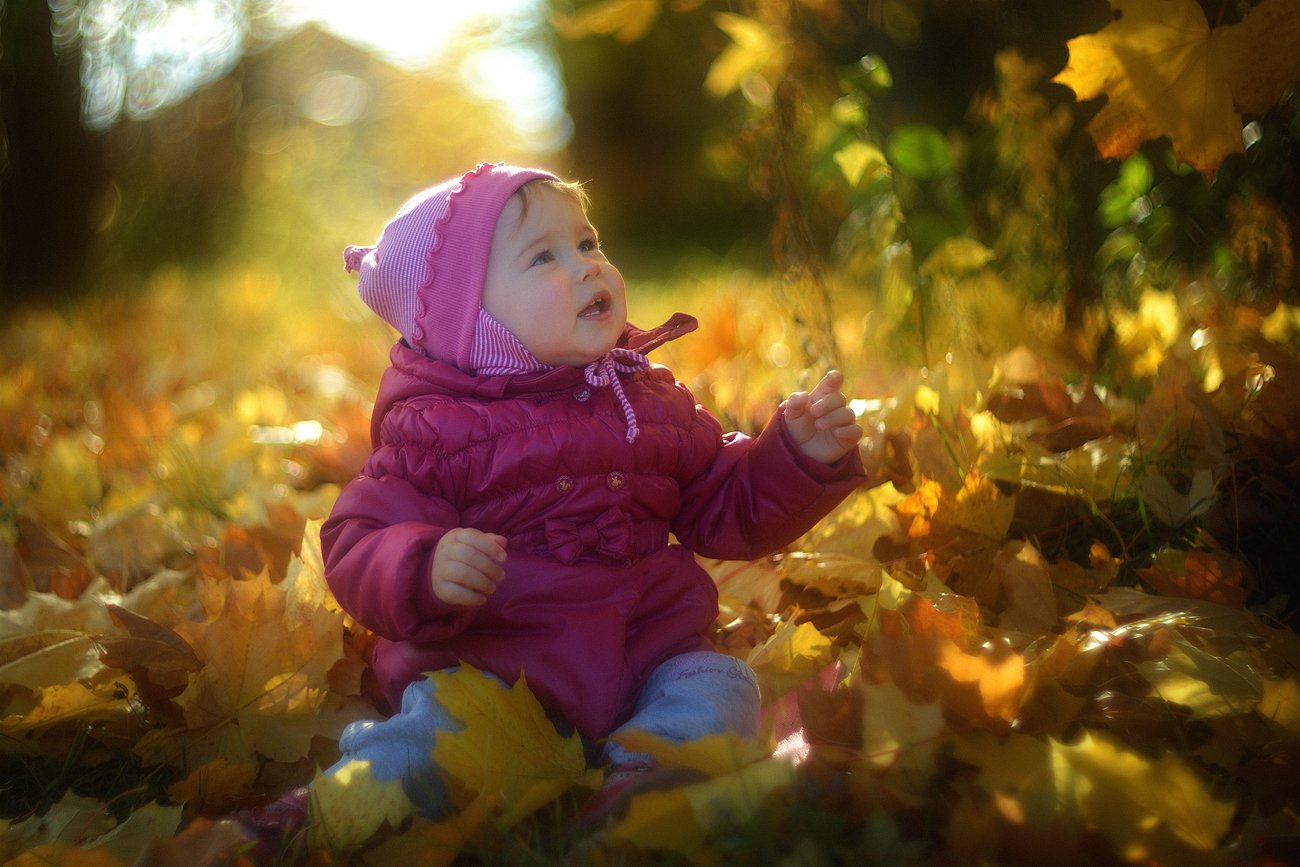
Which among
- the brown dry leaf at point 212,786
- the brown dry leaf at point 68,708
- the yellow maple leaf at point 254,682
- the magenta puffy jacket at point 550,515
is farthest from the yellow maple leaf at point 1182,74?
the brown dry leaf at point 68,708

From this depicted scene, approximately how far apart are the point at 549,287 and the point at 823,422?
394 mm

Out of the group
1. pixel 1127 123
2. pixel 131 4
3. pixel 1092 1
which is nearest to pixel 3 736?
pixel 1127 123

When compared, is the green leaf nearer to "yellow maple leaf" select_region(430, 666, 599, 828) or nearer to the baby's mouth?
the baby's mouth

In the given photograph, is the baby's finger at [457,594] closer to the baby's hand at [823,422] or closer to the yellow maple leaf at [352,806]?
the yellow maple leaf at [352,806]

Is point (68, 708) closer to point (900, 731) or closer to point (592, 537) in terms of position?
point (592, 537)

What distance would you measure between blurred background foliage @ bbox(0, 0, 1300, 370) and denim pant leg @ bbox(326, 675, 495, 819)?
1.33 metres

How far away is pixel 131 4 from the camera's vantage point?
559 cm

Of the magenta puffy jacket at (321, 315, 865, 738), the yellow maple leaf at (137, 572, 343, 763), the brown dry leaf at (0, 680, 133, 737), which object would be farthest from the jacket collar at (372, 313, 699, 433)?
the brown dry leaf at (0, 680, 133, 737)

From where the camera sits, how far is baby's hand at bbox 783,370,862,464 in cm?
148

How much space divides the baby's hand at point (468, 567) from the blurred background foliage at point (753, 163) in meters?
1.28

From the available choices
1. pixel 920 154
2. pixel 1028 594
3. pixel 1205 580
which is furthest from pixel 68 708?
pixel 920 154

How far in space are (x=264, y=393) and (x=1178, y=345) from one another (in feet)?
8.26

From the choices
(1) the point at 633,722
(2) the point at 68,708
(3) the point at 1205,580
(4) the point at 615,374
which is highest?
(4) the point at 615,374

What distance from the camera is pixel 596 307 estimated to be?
1509 mm
